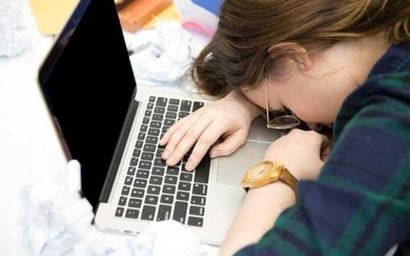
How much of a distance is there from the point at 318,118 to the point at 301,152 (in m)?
0.06

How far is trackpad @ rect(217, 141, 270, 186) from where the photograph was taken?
0.73 meters

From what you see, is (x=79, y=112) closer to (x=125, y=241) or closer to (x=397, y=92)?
(x=125, y=241)

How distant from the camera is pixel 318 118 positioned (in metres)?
0.72

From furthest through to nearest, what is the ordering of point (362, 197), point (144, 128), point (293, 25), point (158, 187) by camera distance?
point (144, 128)
point (158, 187)
point (293, 25)
point (362, 197)

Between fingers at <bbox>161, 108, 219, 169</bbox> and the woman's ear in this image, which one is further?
fingers at <bbox>161, 108, 219, 169</bbox>

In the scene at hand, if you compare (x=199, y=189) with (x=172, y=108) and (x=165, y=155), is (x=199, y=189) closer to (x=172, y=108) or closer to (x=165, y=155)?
(x=165, y=155)

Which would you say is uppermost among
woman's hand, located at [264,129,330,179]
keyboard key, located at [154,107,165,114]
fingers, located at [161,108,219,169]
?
woman's hand, located at [264,129,330,179]

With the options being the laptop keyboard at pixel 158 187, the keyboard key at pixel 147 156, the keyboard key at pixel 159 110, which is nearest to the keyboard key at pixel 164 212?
the laptop keyboard at pixel 158 187

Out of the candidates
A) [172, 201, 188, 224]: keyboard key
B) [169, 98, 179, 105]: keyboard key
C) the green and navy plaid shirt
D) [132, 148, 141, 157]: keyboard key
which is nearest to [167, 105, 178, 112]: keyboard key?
[169, 98, 179, 105]: keyboard key

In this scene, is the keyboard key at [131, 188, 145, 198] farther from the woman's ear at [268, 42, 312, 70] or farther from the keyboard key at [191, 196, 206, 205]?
the woman's ear at [268, 42, 312, 70]

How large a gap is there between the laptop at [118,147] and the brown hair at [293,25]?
176 mm

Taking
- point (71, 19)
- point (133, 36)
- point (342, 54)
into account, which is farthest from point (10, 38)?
point (342, 54)

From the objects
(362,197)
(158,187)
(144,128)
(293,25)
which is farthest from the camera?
(144,128)

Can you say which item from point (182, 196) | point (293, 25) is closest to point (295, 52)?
point (293, 25)
